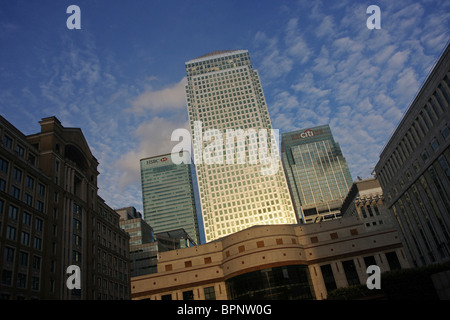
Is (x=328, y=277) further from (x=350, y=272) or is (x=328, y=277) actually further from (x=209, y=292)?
(x=209, y=292)

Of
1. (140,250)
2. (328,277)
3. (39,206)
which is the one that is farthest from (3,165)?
(140,250)

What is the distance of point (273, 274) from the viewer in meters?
71.4

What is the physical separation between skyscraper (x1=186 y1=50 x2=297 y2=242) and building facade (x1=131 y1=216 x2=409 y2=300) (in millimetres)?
77314

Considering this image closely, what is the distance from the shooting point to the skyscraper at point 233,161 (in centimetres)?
16475

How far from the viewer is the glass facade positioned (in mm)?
69938

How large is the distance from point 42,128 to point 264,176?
122 metres

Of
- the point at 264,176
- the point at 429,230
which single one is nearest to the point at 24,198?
the point at 429,230

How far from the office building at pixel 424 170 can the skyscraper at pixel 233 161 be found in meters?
86.7

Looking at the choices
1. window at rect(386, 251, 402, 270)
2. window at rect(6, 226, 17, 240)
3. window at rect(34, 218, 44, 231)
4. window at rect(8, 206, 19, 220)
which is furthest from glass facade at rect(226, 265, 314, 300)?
window at rect(8, 206, 19, 220)

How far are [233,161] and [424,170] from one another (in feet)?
385

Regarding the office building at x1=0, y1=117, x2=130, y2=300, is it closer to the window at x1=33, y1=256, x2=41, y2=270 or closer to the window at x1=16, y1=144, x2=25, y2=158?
the window at x1=33, y1=256, x2=41, y2=270

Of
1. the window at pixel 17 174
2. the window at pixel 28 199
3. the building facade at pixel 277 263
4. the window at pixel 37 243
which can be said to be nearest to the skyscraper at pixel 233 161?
the building facade at pixel 277 263

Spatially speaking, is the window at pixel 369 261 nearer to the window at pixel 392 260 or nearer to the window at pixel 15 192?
the window at pixel 392 260
